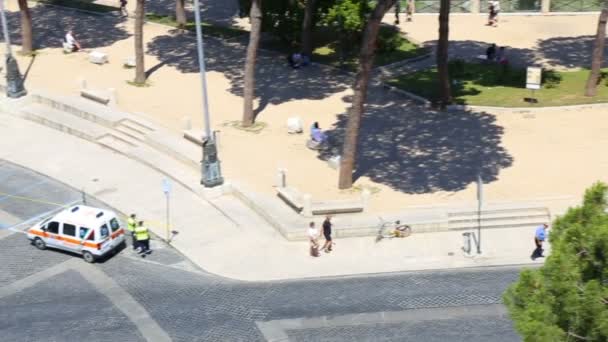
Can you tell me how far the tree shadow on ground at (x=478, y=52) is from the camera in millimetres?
49938

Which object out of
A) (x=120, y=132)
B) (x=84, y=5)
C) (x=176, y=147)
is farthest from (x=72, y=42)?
(x=176, y=147)

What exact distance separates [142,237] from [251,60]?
12581mm

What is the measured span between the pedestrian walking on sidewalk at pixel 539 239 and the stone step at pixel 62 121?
842 inches

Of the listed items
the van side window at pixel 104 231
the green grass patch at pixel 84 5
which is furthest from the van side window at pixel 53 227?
the green grass patch at pixel 84 5

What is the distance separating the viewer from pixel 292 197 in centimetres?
3422

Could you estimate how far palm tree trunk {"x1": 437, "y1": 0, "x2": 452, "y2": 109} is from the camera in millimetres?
41781

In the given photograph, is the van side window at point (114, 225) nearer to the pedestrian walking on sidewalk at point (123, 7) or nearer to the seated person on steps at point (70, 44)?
the seated person on steps at point (70, 44)

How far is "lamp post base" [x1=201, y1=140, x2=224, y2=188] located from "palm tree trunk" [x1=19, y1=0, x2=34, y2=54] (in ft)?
64.9

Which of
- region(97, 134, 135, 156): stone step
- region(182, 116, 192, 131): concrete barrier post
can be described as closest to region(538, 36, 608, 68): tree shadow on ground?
region(182, 116, 192, 131): concrete barrier post

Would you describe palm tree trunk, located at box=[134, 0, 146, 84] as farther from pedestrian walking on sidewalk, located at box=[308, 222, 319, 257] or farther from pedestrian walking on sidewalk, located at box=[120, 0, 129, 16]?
pedestrian walking on sidewalk, located at box=[308, 222, 319, 257]

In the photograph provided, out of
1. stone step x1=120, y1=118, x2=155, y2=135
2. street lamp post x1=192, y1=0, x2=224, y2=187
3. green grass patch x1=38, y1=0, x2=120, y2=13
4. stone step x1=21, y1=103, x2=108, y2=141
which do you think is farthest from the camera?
green grass patch x1=38, y1=0, x2=120, y2=13

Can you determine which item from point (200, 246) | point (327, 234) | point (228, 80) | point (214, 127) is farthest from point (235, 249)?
point (228, 80)

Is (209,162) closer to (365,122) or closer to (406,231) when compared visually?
(406,231)

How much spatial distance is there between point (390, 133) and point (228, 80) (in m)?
11.0
